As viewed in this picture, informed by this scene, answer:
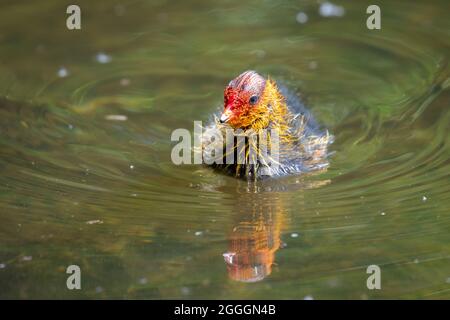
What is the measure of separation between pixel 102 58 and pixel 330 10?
106 inches

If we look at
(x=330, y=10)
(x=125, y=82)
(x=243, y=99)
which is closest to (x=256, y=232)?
(x=243, y=99)

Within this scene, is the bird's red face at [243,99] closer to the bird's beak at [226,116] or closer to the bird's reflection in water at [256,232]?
the bird's beak at [226,116]

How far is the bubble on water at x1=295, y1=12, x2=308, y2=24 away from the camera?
9.39 m

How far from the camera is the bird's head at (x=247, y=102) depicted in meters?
6.38

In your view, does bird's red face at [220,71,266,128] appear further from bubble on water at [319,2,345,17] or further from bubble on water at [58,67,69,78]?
bubble on water at [319,2,345,17]

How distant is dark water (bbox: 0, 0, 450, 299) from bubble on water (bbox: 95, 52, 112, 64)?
3cm

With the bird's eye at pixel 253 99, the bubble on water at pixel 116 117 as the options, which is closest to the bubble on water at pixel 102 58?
the bubble on water at pixel 116 117

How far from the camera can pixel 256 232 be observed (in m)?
5.58

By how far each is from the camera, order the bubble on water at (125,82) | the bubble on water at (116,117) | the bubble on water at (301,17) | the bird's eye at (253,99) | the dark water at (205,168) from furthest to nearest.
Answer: the bubble on water at (301,17), the bubble on water at (125,82), the bubble on water at (116,117), the bird's eye at (253,99), the dark water at (205,168)

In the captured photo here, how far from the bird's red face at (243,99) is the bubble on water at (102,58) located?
258cm

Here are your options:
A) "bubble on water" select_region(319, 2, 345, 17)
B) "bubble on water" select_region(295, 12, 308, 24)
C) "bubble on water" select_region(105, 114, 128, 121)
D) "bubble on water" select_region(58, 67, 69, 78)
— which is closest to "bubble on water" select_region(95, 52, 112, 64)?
"bubble on water" select_region(58, 67, 69, 78)

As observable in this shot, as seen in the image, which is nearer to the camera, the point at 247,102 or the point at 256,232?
the point at 256,232

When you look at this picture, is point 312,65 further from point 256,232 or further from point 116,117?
point 256,232

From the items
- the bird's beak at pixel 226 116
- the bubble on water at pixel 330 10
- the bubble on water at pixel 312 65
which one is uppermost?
the bubble on water at pixel 330 10
